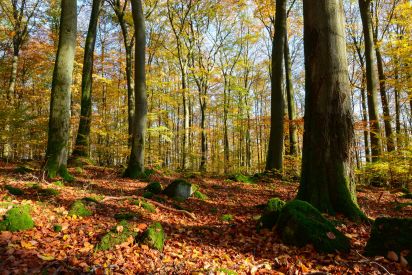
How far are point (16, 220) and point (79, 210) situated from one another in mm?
1021

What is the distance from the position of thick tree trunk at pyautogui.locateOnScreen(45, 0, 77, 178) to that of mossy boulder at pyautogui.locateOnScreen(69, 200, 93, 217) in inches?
119

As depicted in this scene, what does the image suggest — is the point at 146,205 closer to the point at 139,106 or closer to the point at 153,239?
the point at 153,239

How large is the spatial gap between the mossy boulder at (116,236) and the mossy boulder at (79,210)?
92 cm

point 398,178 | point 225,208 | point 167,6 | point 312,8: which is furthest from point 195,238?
point 167,6

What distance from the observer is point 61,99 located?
24.1ft

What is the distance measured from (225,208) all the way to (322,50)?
4.02 m

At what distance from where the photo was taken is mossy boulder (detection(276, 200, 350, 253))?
3.71 m

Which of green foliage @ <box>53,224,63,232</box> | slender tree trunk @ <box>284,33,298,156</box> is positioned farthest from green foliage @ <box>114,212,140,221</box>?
slender tree trunk @ <box>284,33,298,156</box>

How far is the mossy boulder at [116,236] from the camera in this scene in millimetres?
3549

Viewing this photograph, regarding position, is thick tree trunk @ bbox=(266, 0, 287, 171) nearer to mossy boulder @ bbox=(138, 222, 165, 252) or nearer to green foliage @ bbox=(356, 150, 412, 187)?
green foliage @ bbox=(356, 150, 412, 187)

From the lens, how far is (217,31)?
905 inches

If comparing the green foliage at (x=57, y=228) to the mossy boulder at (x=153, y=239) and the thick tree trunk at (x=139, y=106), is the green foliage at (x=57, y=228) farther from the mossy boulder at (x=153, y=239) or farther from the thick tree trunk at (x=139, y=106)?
the thick tree trunk at (x=139, y=106)

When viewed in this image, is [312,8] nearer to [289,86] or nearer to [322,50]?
[322,50]

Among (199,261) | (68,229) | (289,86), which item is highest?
(289,86)
